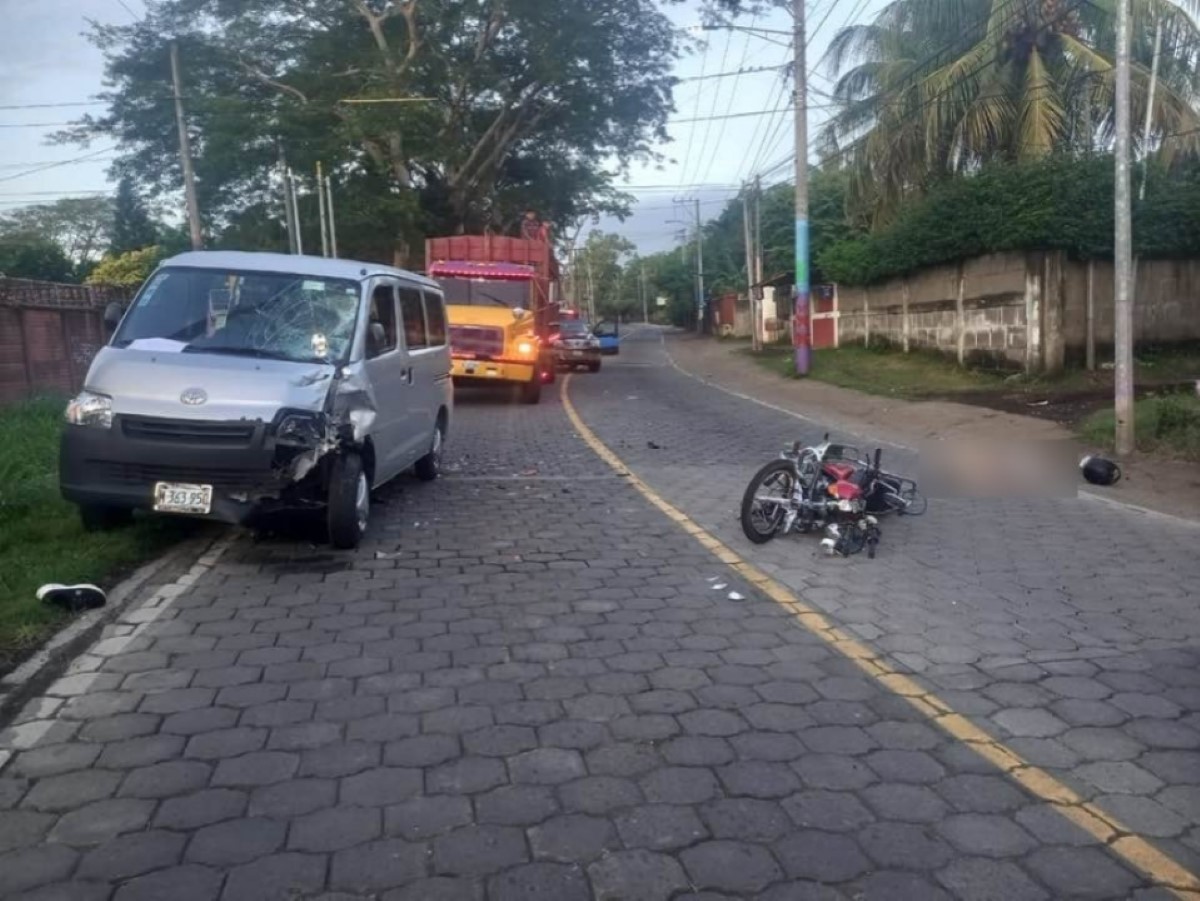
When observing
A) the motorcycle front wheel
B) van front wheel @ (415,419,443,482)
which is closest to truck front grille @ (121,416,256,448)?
the motorcycle front wheel

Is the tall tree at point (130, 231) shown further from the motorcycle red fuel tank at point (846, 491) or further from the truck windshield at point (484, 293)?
the motorcycle red fuel tank at point (846, 491)

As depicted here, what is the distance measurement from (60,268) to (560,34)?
2400 cm

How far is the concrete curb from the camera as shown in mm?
4883

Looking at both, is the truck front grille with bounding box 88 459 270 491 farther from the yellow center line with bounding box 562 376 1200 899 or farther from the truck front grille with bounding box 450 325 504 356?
the truck front grille with bounding box 450 325 504 356

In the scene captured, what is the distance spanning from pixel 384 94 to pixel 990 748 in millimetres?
28017

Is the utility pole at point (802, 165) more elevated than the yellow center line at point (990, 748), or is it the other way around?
the utility pole at point (802, 165)

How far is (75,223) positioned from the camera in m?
54.9

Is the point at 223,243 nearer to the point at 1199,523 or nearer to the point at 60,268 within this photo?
the point at 60,268

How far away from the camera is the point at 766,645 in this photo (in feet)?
18.3

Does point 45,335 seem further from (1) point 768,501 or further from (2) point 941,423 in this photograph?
(2) point 941,423

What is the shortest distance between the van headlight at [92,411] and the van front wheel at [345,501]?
1.46 meters

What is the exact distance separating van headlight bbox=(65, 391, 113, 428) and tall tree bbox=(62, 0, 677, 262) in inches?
911

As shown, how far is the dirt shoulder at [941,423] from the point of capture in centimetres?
1029

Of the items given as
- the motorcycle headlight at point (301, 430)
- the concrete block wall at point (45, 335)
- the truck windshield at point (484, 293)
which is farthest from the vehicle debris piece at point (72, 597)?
the truck windshield at point (484, 293)
